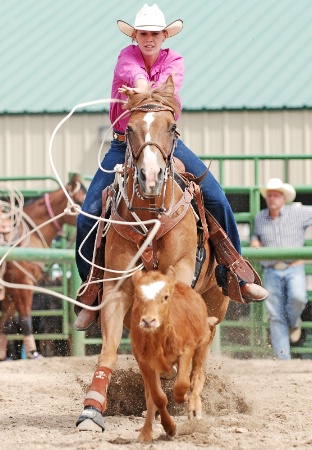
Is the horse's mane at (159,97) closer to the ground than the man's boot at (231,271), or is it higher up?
higher up

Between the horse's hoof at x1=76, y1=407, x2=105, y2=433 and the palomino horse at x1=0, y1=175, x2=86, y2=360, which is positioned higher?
the palomino horse at x1=0, y1=175, x2=86, y2=360

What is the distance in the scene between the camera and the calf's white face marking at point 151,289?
5875 mm

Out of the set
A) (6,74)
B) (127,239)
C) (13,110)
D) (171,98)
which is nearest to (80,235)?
(127,239)

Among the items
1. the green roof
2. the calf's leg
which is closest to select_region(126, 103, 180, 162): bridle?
the calf's leg

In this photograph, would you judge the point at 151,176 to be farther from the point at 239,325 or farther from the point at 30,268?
the point at 30,268

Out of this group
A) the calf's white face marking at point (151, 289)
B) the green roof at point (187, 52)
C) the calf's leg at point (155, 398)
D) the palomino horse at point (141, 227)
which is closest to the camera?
the calf's white face marking at point (151, 289)

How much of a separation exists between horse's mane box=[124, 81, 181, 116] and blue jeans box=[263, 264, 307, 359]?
510 centimetres

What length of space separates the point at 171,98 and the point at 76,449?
2.19 meters

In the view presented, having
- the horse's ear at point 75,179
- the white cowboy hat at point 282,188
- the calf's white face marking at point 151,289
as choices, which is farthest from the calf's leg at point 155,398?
the horse's ear at point 75,179

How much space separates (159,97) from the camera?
6949mm

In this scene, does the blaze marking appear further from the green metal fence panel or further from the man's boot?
the green metal fence panel

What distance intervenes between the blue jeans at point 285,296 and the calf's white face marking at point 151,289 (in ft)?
19.5

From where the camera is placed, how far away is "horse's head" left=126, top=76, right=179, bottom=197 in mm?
6418

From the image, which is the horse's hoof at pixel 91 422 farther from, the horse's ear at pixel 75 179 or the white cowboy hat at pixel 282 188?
the horse's ear at pixel 75 179
